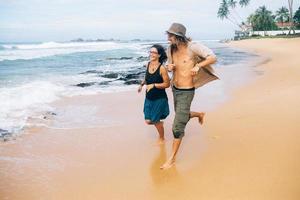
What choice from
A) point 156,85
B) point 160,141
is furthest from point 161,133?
point 156,85

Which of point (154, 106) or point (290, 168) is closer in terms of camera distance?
point (290, 168)

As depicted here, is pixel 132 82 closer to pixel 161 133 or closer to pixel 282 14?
pixel 161 133

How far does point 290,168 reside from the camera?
4.28m

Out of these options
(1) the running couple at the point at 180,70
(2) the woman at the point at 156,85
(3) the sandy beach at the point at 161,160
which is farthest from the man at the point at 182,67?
(3) the sandy beach at the point at 161,160

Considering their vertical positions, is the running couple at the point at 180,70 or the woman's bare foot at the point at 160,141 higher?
the running couple at the point at 180,70

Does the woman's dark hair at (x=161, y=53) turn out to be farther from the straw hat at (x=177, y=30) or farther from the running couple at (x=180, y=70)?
the straw hat at (x=177, y=30)

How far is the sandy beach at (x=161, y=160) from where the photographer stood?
4000 millimetres

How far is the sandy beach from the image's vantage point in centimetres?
400

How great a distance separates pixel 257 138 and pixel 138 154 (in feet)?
6.01

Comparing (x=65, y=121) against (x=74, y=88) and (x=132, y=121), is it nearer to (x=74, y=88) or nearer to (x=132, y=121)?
(x=132, y=121)

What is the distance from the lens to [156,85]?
17.1ft

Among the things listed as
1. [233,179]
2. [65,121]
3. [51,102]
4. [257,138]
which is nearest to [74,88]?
[51,102]

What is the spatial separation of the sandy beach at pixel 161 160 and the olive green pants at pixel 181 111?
18.7 inches

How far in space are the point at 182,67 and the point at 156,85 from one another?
1.85 feet
